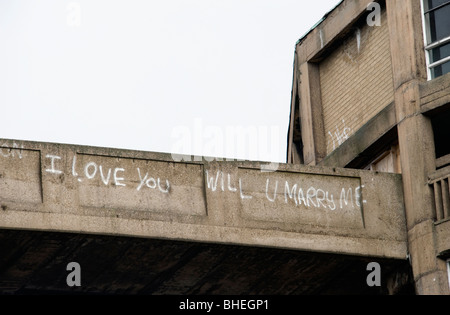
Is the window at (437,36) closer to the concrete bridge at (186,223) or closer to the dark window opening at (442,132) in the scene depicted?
the dark window opening at (442,132)

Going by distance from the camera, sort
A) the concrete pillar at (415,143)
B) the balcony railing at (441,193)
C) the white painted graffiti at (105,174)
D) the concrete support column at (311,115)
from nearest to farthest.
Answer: the white painted graffiti at (105,174) < the concrete pillar at (415,143) < the balcony railing at (441,193) < the concrete support column at (311,115)

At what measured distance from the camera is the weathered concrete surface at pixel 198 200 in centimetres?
1722

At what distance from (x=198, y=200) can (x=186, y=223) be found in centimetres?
52

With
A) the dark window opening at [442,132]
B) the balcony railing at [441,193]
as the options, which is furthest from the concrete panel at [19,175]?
the dark window opening at [442,132]

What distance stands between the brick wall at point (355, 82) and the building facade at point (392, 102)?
22 millimetres

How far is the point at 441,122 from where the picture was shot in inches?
821

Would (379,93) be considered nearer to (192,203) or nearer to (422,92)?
(422,92)

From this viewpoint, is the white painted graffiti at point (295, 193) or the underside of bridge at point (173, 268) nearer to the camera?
the underside of bridge at point (173, 268)

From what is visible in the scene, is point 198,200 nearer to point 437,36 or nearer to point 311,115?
point 437,36

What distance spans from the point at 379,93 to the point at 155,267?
657 centimetres

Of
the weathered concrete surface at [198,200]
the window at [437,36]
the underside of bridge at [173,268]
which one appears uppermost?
the window at [437,36]

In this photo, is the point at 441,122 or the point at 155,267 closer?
the point at 155,267
